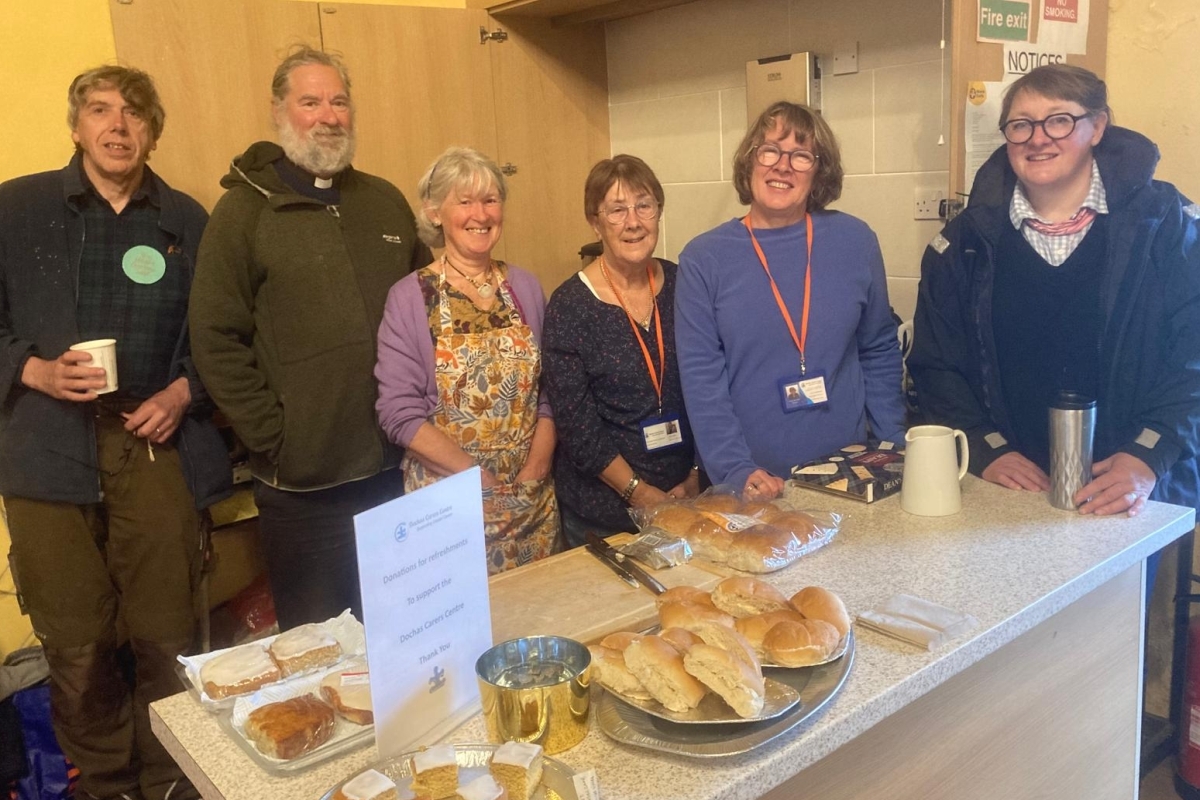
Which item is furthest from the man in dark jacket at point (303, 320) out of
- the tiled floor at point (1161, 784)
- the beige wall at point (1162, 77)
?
the tiled floor at point (1161, 784)

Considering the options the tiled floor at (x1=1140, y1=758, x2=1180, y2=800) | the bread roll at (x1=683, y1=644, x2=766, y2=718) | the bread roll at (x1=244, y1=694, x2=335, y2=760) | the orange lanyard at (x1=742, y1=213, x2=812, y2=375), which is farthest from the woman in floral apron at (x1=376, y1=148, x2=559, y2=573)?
the tiled floor at (x1=1140, y1=758, x2=1180, y2=800)

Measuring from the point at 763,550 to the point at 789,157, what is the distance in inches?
35.8

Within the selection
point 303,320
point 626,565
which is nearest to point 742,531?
point 626,565

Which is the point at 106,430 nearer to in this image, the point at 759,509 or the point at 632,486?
the point at 632,486

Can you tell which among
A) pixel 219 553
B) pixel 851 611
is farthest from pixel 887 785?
pixel 219 553

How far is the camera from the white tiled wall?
103 inches

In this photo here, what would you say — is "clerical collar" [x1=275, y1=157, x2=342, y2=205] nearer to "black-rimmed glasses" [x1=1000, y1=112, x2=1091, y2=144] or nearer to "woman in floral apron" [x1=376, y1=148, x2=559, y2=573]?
"woman in floral apron" [x1=376, y1=148, x2=559, y2=573]

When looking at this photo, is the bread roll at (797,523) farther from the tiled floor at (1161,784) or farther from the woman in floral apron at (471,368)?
the tiled floor at (1161,784)

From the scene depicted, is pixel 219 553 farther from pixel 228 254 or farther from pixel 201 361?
pixel 228 254

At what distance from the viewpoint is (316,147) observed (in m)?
2.17

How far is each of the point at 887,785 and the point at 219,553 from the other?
209 cm

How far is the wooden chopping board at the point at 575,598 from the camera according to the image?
119 cm

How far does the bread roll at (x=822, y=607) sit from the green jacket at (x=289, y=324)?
1.36 m

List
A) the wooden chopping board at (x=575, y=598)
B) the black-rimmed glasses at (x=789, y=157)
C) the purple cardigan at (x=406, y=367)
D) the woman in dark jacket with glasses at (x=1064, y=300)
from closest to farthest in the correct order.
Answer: the wooden chopping board at (x=575, y=598) → the woman in dark jacket with glasses at (x=1064, y=300) → the black-rimmed glasses at (x=789, y=157) → the purple cardigan at (x=406, y=367)
